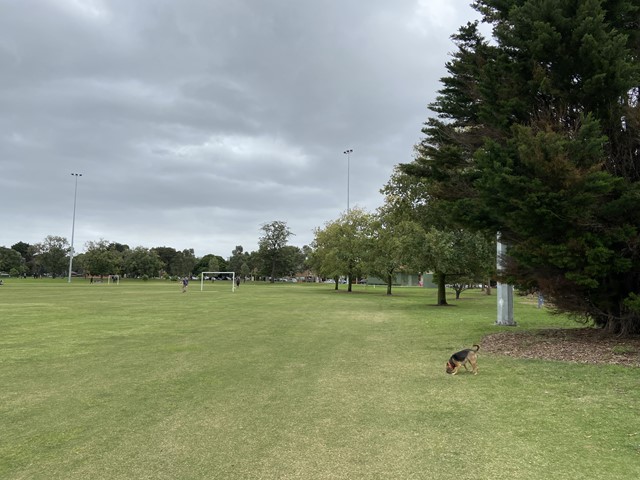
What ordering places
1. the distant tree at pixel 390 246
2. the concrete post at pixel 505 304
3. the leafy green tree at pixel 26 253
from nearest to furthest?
the concrete post at pixel 505 304 → the distant tree at pixel 390 246 → the leafy green tree at pixel 26 253

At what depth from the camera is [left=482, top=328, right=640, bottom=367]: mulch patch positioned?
8625 millimetres

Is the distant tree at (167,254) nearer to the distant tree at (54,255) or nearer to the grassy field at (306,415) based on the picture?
the distant tree at (54,255)

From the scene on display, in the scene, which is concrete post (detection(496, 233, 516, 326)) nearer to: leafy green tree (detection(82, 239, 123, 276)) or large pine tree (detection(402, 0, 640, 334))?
large pine tree (detection(402, 0, 640, 334))

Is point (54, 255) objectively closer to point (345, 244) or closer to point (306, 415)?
point (345, 244)

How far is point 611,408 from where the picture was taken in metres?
5.58

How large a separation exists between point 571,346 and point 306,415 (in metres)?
7.20

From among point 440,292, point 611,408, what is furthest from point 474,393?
point 440,292

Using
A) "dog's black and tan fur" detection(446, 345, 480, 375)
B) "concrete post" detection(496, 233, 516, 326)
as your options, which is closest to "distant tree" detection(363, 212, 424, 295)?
"concrete post" detection(496, 233, 516, 326)

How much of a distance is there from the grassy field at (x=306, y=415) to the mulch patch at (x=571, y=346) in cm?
75

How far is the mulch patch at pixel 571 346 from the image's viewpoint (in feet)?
28.3

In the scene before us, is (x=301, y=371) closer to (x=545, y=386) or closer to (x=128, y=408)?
(x=128, y=408)

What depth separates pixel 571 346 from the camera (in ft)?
32.3

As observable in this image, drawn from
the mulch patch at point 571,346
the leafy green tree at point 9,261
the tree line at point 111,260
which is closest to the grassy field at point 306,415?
the mulch patch at point 571,346

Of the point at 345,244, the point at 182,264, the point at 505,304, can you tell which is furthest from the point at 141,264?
the point at 505,304
